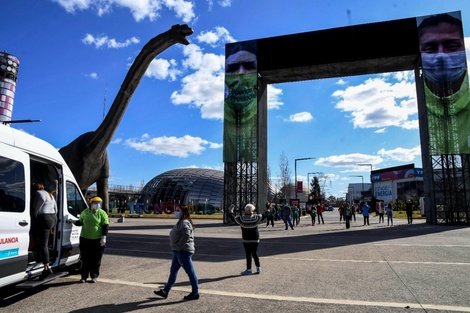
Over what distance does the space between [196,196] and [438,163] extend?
6361 centimetres

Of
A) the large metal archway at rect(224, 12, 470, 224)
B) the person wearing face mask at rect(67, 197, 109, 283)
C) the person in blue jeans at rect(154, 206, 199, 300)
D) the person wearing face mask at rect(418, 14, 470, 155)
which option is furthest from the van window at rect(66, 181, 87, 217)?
the person wearing face mask at rect(418, 14, 470, 155)

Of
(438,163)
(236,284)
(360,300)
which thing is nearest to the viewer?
(360,300)

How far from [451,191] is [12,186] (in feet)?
86.2

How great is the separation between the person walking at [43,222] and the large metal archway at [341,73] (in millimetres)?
22710

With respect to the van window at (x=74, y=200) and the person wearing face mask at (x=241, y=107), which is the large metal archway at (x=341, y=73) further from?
the van window at (x=74, y=200)

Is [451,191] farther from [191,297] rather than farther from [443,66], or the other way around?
[191,297]

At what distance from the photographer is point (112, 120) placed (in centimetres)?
1291

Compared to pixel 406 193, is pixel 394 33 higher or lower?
higher

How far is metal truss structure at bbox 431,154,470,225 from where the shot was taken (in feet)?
79.8

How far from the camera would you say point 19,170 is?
571cm

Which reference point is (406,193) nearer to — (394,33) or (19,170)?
(394,33)

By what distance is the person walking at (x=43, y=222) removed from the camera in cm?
632

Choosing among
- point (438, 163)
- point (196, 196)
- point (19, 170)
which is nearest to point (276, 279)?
point (19, 170)

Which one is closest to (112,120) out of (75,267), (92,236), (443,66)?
(75,267)
